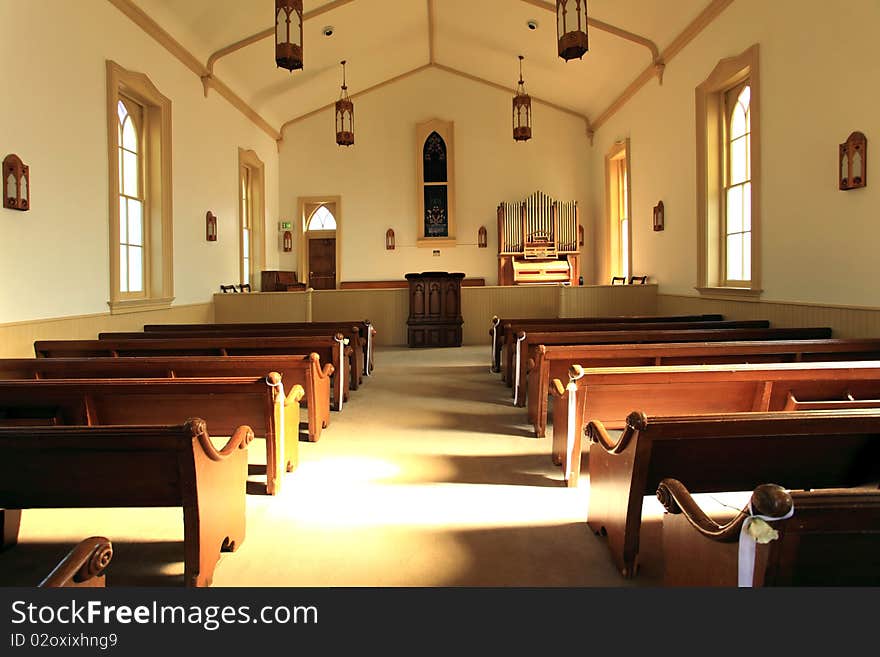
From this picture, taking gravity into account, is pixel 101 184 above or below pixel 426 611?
above

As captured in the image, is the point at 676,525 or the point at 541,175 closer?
the point at 676,525

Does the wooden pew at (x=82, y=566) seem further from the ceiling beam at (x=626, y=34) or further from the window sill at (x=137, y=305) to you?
the ceiling beam at (x=626, y=34)

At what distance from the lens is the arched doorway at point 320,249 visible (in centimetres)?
1295

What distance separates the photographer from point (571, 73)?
35.0 feet

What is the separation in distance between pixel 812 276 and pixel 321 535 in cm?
457

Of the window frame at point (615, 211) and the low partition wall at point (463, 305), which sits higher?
the window frame at point (615, 211)

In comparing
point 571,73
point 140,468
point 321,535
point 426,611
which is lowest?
point 321,535

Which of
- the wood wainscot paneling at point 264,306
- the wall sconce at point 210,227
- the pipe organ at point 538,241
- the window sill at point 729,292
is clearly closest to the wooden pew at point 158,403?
the window sill at point 729,292

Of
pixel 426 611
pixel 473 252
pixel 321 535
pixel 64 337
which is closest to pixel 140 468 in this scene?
pixel 321 535

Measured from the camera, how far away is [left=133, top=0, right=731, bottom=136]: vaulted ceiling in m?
7.95

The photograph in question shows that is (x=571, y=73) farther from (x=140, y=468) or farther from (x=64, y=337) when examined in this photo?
(x=140, y=468)

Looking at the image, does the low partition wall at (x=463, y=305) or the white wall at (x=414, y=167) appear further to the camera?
the white wall at (x=414, y=167)

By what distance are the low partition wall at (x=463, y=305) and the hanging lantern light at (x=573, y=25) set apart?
180 inches

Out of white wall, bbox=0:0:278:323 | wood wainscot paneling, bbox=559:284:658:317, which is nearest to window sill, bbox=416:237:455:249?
wood wainscot paneling, bbox=559:284:658:317
